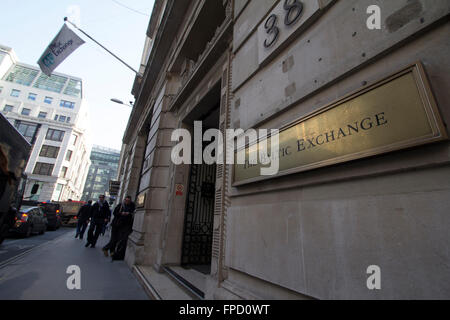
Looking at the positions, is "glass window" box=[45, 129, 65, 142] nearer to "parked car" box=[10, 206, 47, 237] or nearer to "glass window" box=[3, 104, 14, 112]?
"glass window" box=[3, 104, 14, 112]

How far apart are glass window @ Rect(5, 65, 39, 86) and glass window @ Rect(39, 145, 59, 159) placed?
1971cm

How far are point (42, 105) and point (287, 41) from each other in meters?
66.9

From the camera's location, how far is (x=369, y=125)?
149 cm

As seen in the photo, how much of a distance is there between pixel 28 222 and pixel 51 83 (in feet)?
198

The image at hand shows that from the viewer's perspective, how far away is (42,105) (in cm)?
5028

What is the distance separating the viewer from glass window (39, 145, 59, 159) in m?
45.5

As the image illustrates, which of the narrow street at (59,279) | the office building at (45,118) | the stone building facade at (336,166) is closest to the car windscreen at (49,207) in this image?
the narrow street at (59,279)

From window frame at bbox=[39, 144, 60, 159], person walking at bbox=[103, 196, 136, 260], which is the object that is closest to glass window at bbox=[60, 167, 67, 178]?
window frame at bbox=[39, 144, 60, 159]

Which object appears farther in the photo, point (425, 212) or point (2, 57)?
point (2, 57)

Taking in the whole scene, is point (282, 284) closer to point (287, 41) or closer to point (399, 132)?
point (399, 132)

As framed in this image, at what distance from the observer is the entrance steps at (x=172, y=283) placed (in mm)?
3583

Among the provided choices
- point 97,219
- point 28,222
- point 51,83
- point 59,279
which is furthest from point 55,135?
point 59,279

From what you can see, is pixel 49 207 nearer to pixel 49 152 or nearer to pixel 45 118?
pixel 49 152
